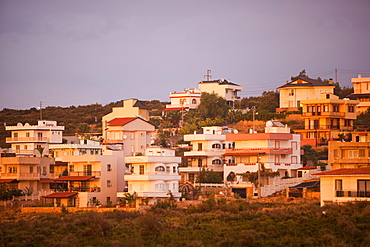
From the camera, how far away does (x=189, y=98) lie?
126 metres

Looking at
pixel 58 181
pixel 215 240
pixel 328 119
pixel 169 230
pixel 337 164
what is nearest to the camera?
pixel 215 240

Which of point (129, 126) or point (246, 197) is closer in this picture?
point (246, 197)

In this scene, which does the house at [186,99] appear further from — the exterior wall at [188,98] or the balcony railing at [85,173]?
the balcony railing at [85,173]

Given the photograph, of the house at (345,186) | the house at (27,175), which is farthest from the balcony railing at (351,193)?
the house at (27,175)

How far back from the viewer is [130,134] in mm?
100250

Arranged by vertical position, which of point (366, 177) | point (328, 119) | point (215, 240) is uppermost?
point (328, 119)

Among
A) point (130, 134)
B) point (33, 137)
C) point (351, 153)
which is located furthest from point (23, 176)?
point (351, 153)

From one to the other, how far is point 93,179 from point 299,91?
44279 millimetres

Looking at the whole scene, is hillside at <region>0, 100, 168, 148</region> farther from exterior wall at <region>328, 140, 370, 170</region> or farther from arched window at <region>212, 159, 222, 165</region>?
exterior wall at <region>328, 140, 370, 170</region>

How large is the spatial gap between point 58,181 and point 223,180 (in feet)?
53.5

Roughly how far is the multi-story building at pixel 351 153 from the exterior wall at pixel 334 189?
10780 mm

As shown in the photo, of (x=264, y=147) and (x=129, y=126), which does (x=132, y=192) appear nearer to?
(x=264, y=147)

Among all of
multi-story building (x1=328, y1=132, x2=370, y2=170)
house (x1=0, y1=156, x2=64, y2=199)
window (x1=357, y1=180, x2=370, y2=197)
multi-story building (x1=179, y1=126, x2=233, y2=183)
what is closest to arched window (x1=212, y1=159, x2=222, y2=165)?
multi-story building (x1=179, y1=126, x2=233, y2=183)

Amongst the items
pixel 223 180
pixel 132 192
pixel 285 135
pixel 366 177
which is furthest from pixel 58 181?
pixel 366 177
